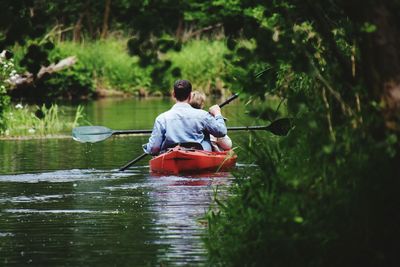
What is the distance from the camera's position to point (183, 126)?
Answer: 624 inches

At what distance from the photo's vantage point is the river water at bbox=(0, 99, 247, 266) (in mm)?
9438

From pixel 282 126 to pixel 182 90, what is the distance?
18.1 ft

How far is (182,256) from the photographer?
914 centimetres

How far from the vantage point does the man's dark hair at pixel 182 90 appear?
617 inches

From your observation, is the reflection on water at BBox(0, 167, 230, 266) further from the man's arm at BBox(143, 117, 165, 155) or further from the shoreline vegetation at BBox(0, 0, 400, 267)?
the shoreline vegetation at BBox(0, 0, 400, 267)

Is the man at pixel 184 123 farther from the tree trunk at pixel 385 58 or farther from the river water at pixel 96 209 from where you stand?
the tree trunk at pixel 385 58

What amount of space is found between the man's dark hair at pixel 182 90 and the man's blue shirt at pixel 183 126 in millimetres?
84

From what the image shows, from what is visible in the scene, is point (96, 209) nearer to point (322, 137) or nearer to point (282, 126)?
point (282, 126)

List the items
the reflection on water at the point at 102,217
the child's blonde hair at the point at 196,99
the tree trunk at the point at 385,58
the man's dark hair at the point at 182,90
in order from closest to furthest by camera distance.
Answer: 1. the tree trunk at the point at 385,58
2. the reflection on water at the point at 102,217
3. the man's dark hair at the point at 182,90
4. the child's blonde hair at the point at 196,99

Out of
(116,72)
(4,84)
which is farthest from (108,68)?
(4,84)

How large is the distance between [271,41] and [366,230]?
4.09 feet

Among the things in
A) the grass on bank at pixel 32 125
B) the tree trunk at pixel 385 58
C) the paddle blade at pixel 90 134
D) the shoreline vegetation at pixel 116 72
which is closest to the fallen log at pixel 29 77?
the grass on bank at pixel 32 125

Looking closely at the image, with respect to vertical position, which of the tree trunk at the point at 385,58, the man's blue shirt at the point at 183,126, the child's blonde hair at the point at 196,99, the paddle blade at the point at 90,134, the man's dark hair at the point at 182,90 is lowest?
the paddle blade at the point at 90,134

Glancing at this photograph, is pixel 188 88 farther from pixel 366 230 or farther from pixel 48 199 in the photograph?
pixel 366 230
